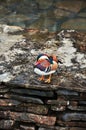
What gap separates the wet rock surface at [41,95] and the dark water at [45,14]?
2.67m

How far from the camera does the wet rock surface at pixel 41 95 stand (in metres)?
4.07

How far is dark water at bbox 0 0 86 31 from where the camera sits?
23.5ft

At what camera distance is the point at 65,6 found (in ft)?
26.1

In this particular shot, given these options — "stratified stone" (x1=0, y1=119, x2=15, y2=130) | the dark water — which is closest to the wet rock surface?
"stratified stone" (x1=0, y1=119, x2=15, y2=130)

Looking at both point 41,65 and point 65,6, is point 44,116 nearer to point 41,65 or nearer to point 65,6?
point 41,65

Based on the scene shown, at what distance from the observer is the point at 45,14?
24.8 ft

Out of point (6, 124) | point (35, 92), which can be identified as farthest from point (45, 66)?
point (6, 124)

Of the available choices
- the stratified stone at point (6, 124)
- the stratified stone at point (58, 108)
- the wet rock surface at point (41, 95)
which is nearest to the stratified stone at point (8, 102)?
the wet rock surface at point (41, 95)

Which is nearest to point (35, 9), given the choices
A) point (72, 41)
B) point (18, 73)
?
point (72, 41)

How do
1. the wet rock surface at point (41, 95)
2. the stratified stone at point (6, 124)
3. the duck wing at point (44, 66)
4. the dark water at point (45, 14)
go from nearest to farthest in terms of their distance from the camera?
the duck wing at point (44, 66)
the wet rock surface at point (41, 95)
the stratified stone at point (6, 124)
the dark water at point (45, 14)

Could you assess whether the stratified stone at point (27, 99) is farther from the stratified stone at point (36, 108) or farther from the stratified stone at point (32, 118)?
the stratified stone at point (32, 118)

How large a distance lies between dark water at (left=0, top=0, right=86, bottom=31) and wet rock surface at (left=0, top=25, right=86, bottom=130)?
2.67 metres

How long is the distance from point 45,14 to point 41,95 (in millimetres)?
3687

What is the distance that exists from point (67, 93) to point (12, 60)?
801 millimetres
